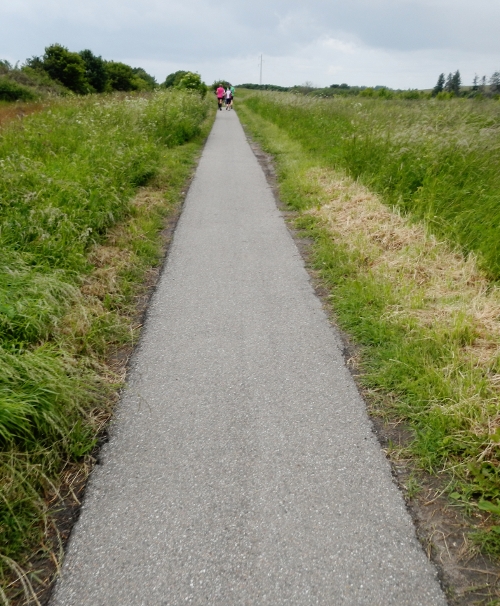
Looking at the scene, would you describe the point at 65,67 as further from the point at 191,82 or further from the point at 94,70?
the point at 191,82

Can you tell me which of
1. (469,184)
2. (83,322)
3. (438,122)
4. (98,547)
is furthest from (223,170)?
(98,547)

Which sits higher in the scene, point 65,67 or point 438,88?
point 65,67

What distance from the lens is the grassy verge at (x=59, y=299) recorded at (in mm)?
2150

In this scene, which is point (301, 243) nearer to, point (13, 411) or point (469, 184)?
point (469, 184)

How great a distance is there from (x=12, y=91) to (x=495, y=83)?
2779 centimetres

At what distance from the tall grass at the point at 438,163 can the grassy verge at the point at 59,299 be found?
3.58 meters

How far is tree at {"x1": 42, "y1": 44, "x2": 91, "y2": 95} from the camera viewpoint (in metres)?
47.0

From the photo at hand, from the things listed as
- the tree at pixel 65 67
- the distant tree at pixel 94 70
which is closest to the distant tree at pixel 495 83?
the tree at pixel 65 67

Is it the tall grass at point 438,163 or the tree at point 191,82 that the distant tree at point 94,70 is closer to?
the tree at point 191,82

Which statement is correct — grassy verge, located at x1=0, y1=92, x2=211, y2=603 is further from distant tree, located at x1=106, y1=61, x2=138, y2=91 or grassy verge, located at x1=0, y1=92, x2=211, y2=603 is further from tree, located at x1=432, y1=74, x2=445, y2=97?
distant tree, located at x1=106, y1=61, x2=138, y2=91

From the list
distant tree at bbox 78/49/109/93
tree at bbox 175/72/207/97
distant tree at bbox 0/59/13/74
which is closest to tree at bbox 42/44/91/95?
distant tree at bbox 78/49/109/93

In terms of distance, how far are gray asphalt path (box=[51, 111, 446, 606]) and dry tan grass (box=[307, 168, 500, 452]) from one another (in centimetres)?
74

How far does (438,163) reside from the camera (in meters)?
6.30

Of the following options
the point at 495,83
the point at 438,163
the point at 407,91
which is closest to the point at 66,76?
the point at 407,91
